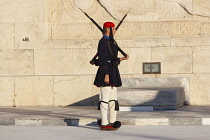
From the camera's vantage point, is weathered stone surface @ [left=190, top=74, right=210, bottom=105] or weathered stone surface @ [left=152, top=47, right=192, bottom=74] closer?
weathered stone surface @ [left=190, top=74, right=210, bottom=105]

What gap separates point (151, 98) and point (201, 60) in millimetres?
2298

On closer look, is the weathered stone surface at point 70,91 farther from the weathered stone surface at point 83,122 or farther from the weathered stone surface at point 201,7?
the weathered stone surface at point 83,122

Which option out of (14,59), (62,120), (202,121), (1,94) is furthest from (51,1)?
(202,121)

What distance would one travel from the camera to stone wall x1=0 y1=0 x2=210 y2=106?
1382cm

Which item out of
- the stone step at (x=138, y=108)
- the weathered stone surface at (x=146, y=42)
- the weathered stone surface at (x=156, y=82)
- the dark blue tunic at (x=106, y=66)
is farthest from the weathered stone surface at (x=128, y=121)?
the weathered stone surface at (x=146, y=42)

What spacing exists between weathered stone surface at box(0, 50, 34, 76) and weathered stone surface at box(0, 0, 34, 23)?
778mm

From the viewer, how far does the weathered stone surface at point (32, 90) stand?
14.0m

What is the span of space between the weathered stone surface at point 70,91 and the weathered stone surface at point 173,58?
1723mm

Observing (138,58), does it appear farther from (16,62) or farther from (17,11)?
(17,11)

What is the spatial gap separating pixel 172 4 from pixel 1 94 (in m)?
4.70

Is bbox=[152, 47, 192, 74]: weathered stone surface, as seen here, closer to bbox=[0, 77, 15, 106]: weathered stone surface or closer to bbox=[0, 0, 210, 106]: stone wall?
bbox=[0, 0, 210, 106]: stone wall

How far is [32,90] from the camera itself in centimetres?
1402

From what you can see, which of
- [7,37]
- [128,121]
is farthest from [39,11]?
[128,121]

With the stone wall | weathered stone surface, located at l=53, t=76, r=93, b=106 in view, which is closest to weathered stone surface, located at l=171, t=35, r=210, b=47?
the stone wall
